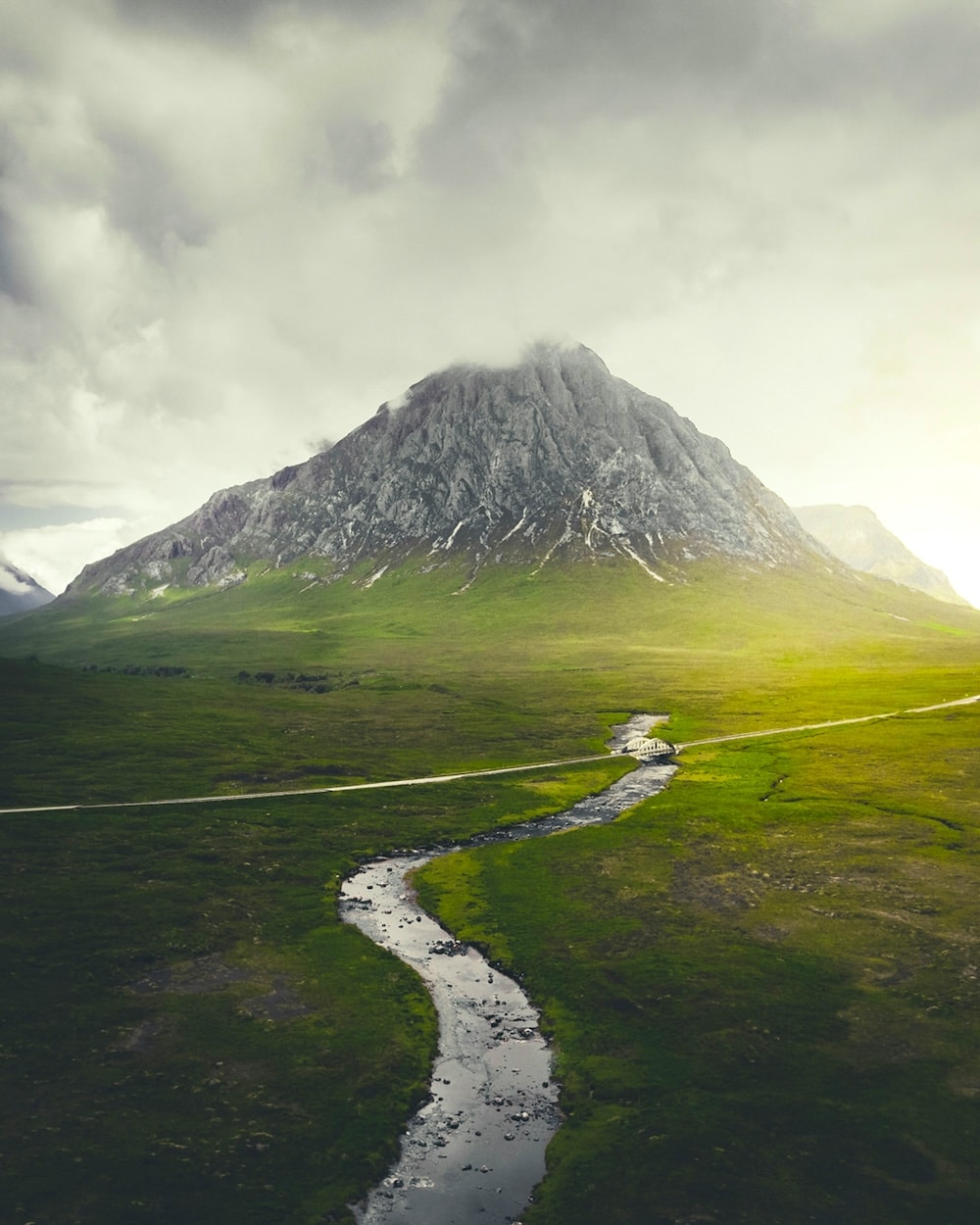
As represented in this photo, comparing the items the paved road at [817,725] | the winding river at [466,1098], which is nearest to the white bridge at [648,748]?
the paved road at [817,725]

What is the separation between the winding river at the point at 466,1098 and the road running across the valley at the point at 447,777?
38811 mm

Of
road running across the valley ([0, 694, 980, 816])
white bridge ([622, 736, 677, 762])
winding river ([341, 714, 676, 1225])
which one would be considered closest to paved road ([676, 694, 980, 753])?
road running across the valley ([0, 694, 980, 816])

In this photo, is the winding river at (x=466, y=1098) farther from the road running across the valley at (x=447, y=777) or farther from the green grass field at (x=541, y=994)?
the road running across the valley at (x=447, y=777)

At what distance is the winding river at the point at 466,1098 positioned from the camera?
32.2m

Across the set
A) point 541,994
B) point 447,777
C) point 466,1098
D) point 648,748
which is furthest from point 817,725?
point 466,1098

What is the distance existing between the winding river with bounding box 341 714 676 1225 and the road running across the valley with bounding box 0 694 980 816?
127 ft

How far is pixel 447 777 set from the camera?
382 ft

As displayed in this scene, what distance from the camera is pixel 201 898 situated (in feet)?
221

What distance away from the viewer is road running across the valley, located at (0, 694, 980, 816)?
93812 millimetres

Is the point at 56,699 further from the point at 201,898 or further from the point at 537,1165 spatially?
the point at 537,1165

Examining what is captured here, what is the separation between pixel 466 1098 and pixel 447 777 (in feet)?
252

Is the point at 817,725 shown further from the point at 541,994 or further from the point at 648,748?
the point at 541,994

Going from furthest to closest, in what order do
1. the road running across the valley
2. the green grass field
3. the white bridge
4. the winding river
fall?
the white bridge
the road running across the valley
the green grass field
the winding river

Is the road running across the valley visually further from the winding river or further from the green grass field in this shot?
the winding river
